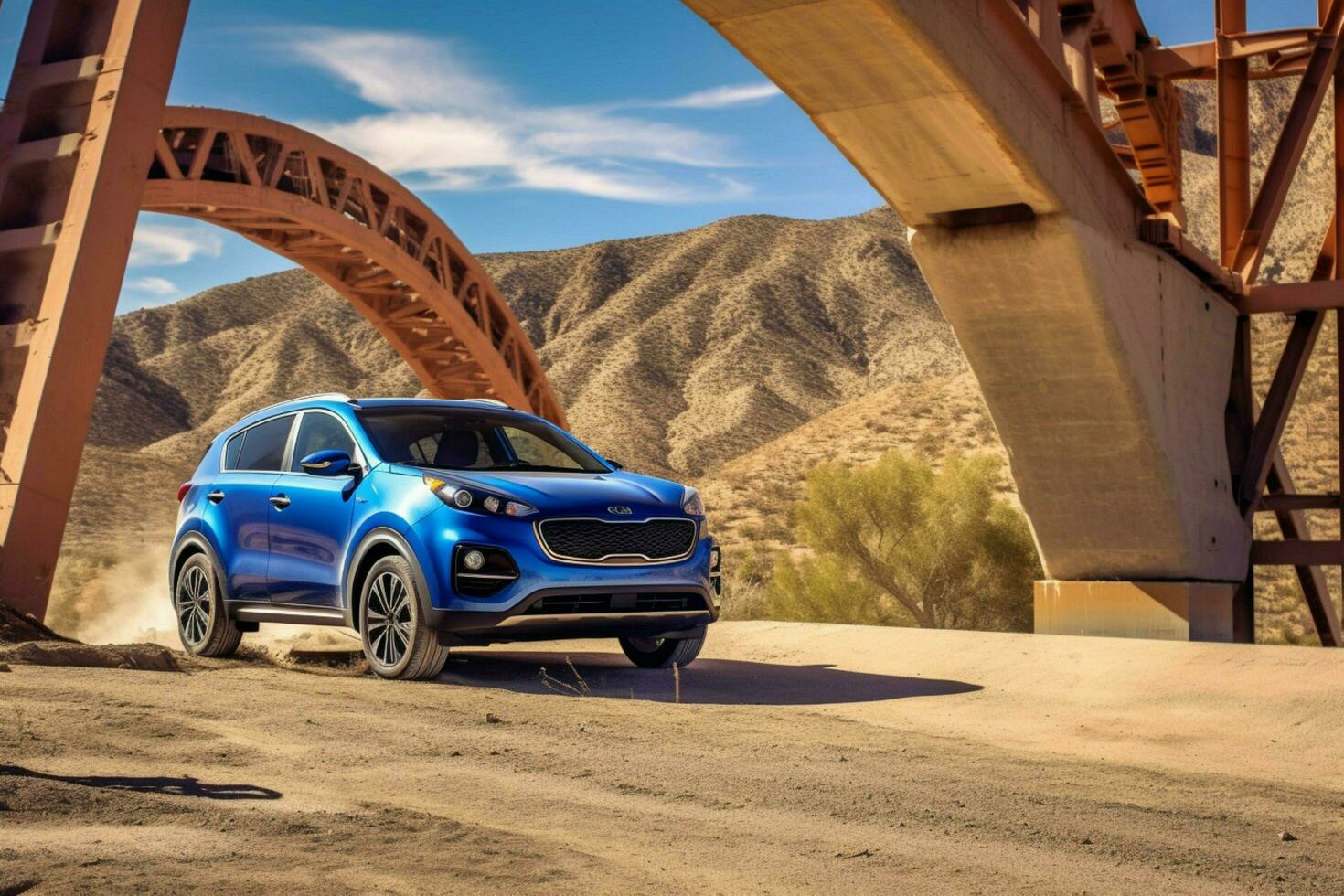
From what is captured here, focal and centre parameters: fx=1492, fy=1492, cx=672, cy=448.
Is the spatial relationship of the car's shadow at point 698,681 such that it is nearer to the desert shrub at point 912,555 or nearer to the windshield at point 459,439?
the windshield at point 459,439

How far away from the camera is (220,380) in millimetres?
86750

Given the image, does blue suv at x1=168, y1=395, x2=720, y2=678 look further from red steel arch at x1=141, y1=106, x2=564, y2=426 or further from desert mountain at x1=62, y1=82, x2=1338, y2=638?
desert mountain at x1=62, y1=82, x2=1338, y2=638

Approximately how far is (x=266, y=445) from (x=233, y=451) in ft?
1.34

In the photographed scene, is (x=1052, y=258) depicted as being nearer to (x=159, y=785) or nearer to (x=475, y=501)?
(x=475, y=501)

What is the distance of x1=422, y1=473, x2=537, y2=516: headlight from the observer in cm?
838

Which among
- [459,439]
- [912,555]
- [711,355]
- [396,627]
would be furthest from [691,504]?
[711,355]

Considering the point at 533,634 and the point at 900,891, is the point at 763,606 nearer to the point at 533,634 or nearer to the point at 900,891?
the point at 533,634

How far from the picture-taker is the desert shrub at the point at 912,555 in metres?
28.9

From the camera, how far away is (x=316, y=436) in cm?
990

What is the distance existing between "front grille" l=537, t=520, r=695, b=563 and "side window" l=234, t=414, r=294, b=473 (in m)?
2.52

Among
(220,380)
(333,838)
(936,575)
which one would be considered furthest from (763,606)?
(220,380)

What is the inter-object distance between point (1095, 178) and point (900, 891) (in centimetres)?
1183

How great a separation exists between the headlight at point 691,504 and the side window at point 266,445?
2809 mm

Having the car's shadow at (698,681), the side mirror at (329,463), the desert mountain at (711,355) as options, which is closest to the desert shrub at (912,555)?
the desert mountain at (711,355)
